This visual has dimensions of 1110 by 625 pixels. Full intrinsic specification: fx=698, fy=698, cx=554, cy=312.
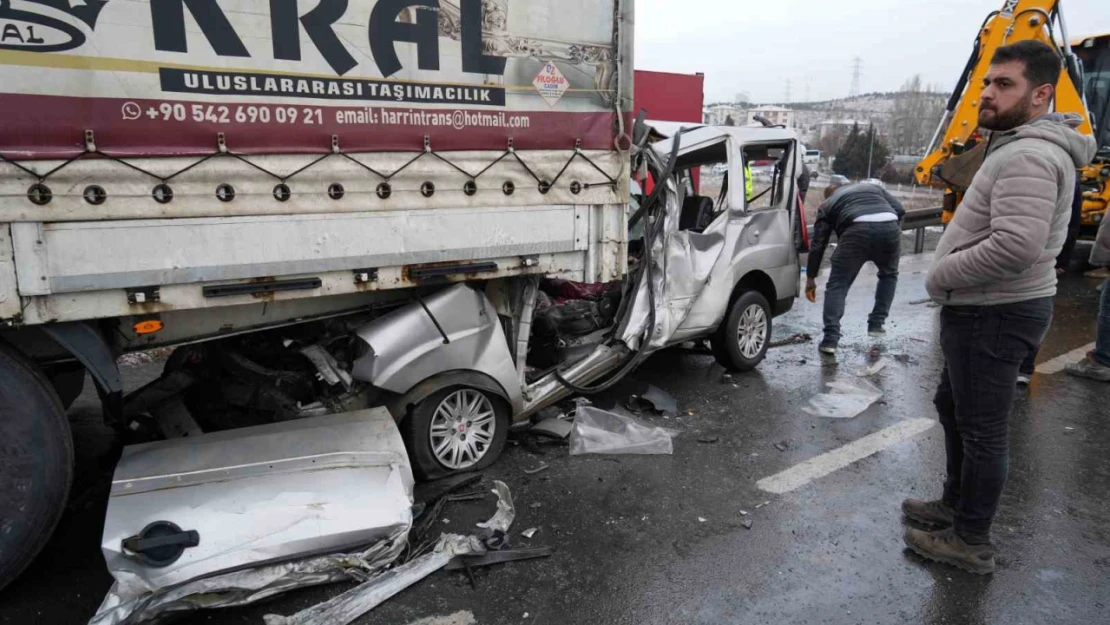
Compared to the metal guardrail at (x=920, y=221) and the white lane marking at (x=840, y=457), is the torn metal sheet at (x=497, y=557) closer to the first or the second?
the white lane marking at (x=840, y=457)

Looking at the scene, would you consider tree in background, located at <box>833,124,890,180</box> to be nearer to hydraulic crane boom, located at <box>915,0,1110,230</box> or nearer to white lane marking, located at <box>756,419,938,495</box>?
hydraulic crane boom, located at <box>915,0,1110,230</box>

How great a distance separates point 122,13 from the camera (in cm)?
271

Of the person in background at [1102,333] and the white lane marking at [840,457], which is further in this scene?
the person in background at [1102,333]

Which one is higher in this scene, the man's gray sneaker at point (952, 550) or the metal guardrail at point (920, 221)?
the metal guardrail at point (920, 221)

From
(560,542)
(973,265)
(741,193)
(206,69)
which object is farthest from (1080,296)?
(206,69)

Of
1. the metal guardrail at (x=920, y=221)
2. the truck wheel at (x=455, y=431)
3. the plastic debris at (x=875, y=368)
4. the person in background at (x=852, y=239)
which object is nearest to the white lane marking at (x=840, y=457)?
the plastic debris at (x=875, y=368)

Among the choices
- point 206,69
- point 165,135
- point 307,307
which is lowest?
point 307,307

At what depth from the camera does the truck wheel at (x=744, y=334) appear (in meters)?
5.54

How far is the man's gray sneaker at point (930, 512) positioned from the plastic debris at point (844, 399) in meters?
1.38

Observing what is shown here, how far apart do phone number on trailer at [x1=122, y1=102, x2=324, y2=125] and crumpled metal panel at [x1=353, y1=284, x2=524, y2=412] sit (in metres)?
1.05

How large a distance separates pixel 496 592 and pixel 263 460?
3.95ft

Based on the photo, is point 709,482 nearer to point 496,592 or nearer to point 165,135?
point 496,592

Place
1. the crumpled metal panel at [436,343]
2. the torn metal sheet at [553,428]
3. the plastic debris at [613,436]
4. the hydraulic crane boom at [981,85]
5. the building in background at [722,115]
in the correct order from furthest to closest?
the building in background at [722,115] < the hydraulic crane boom at [981,85] < the torn metal sheet at [553,428] < the plastic debris at [613,436] < the crumpled metal panel at [436,343]

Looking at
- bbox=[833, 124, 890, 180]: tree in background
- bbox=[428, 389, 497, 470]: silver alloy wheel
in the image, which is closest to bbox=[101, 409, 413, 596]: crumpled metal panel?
bbox=[428, 389, 497, 470]: silver alloy wheel
